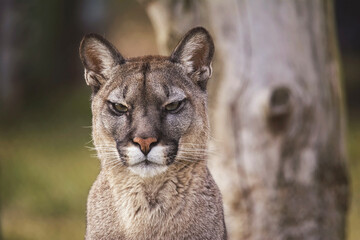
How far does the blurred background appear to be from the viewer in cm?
1250

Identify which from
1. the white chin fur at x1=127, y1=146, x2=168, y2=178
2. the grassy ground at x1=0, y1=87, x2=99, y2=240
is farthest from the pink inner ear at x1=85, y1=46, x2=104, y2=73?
the grassy ground at x1=0, y1=87, x2=99, y2=240

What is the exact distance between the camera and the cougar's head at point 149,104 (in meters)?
5.14

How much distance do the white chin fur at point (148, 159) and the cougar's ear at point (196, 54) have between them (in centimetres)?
80

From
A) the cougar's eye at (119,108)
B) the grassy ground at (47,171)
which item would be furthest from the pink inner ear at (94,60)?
the grassy ground at (47,171)

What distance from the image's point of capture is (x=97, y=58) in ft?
18.4

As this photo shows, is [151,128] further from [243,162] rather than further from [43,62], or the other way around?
[43,62]

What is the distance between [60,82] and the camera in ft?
64.0

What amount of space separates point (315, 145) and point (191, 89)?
9.86ft

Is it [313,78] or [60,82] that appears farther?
[60,82]

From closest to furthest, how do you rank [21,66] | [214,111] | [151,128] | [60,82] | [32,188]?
[151,128] → [214,111] → [32,188] → [21,66] → [60,82]

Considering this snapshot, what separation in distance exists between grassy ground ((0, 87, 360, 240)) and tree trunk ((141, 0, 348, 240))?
9.60ft

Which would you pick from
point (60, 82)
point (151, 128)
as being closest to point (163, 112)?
point (151, 128)

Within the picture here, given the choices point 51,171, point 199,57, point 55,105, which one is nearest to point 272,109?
point 199,57

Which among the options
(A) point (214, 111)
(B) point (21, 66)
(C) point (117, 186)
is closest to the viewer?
(C) point (117, 186)
